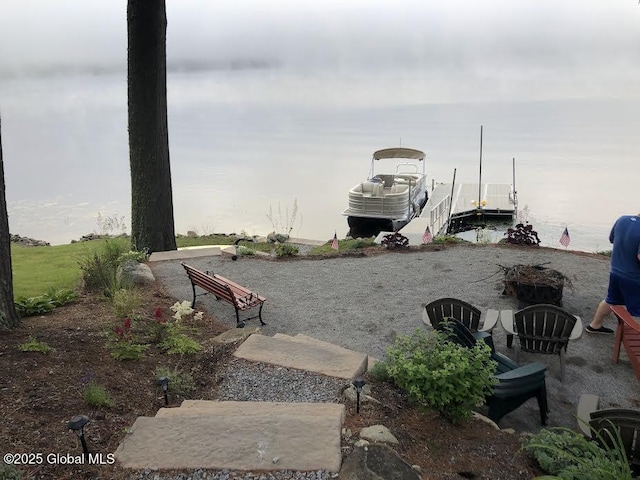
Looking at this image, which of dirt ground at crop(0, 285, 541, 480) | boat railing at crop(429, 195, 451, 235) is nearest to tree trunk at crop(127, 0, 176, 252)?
dirt ground at crop(0, 285, 541, 480)

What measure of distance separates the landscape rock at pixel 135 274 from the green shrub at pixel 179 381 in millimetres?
4178

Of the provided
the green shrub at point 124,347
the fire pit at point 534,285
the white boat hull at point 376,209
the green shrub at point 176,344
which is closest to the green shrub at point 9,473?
the green shrub at point 124,347

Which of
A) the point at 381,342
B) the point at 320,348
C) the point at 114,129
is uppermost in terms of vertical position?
the point at 114,129

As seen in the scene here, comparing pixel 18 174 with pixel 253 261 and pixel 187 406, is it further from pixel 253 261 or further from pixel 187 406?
pixel 187 406

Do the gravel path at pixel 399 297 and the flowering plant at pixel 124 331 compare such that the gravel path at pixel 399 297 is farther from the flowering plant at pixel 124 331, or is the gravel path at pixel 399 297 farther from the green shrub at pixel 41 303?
the green shrub at pixel 41 303

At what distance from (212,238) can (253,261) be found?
5.66 metres

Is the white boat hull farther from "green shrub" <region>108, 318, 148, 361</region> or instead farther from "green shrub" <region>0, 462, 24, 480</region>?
"green shrub" <region>0, 462, 24, 480</region>

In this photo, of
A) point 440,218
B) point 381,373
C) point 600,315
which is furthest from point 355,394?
point 440,218

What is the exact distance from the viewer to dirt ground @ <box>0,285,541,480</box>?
11.2ft

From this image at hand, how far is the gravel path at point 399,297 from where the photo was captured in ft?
18.3

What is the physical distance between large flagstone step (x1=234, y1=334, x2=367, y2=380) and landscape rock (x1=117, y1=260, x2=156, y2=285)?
4132 mm

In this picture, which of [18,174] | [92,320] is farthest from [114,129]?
[92,320]

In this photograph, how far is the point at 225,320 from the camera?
24.8 ft

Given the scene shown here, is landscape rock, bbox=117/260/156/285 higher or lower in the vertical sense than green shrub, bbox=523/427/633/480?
higher
